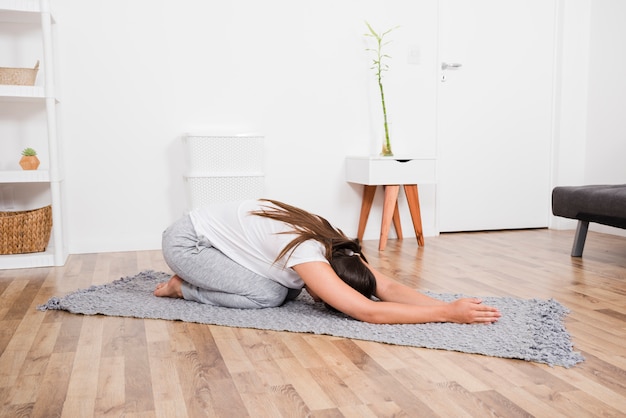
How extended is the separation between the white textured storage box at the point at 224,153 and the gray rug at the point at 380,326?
105 centimetres

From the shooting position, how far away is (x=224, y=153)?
11.2 feet

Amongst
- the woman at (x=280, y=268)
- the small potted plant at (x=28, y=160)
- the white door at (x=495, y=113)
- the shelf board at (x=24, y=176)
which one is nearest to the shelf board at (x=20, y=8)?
the small potted plant at (x=28, y=160)

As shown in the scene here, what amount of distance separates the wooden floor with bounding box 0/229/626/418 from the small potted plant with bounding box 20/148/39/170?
2.85ft

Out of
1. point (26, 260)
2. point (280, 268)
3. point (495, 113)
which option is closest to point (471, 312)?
point (280, 268)

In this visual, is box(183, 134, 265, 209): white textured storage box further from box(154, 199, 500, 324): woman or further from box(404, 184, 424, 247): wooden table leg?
box(154, 199, 500, 324): woman

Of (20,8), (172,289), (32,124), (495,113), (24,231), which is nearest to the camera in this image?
(172,289)

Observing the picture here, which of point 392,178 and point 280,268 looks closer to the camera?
point 280,268

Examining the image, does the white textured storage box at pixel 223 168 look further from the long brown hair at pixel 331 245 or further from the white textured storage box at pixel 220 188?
the long brown hair at pixel 331 245

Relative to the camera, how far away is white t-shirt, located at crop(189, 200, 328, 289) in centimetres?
197

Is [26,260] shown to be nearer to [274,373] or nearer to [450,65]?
[274,373]

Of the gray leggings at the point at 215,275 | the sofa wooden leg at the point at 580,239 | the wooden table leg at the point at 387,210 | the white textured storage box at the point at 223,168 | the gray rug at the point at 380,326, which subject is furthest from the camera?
the wooden table leg at the point at 387,210

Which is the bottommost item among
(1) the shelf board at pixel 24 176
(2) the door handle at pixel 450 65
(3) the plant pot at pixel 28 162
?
(1) the shelf board at pixel 24 176

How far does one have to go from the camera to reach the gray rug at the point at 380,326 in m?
1.73

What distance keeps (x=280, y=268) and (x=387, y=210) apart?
1.63 metres
